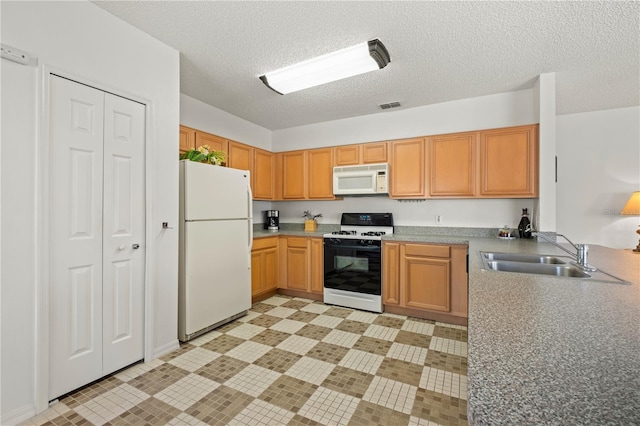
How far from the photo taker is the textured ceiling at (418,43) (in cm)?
195

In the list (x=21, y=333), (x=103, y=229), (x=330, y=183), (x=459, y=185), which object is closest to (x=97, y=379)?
(x=21, y=333)

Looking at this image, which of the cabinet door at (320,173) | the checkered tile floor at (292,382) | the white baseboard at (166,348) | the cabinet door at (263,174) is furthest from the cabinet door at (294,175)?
the white baseboard at (166,348)

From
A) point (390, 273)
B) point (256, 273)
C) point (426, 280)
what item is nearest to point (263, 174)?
point (256, 273)

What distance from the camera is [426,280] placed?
3.24 m

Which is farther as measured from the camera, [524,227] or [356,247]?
[356,247]

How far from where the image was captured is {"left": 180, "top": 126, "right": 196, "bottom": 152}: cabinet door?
128 inches

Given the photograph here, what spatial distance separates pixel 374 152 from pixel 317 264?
169 cm

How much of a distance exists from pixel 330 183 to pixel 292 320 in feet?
6.37

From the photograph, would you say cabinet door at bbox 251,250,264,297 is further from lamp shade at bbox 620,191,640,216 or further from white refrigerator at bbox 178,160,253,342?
lamp shade at bbox 620,191,640,216

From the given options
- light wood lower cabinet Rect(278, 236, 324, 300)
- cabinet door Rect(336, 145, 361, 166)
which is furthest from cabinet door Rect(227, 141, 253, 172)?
cabinet door Rect(336, 145, 361, 166)

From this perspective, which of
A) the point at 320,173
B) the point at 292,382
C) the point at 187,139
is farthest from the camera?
the point at 320,173

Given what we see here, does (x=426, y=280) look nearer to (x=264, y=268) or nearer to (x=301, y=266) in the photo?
(x=301, y=266)

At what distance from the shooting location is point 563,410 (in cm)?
47

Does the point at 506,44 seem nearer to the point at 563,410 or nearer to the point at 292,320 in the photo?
the point at 563,410
